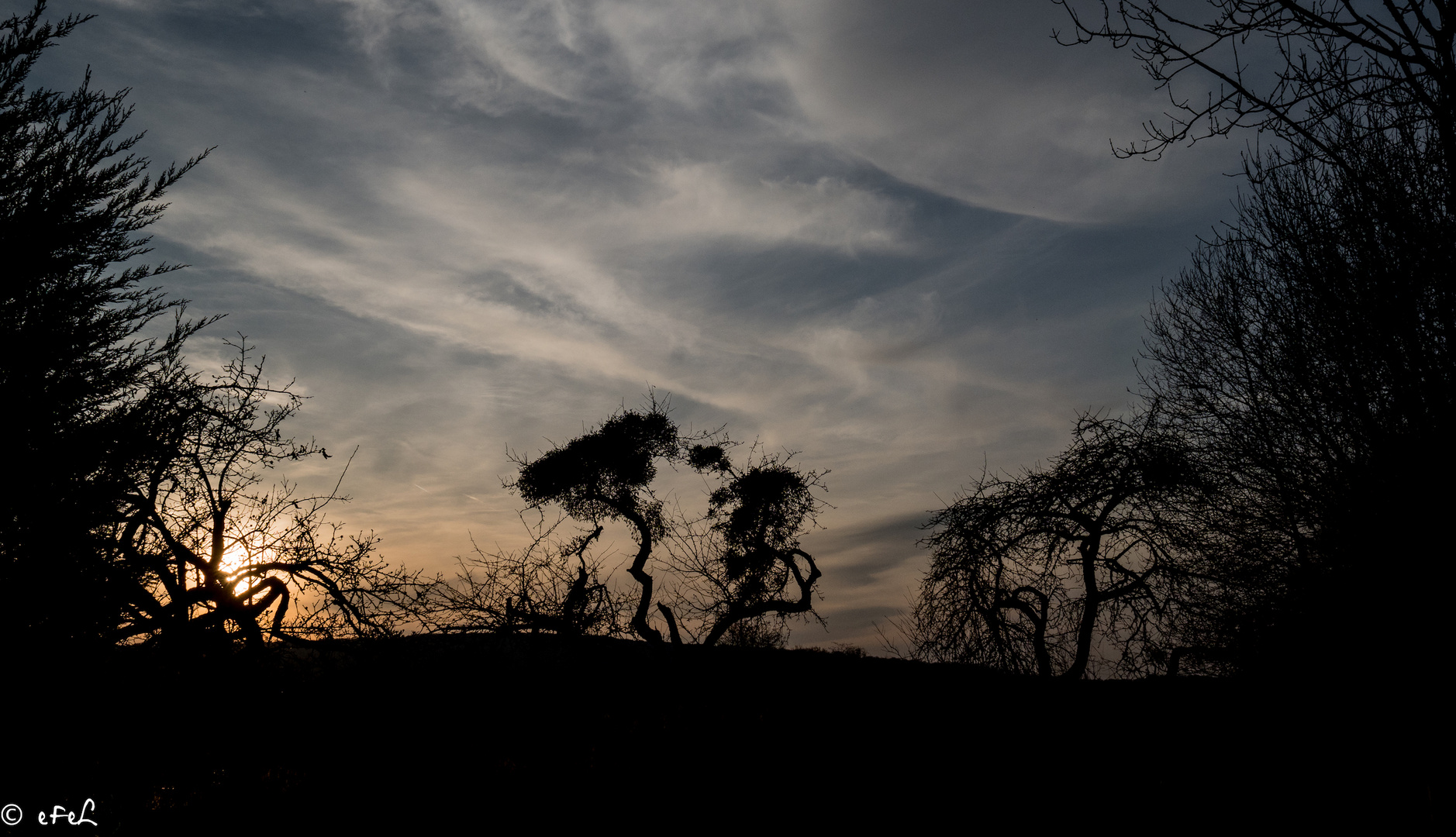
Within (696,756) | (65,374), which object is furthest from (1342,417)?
(65,374)

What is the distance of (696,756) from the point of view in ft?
28.7

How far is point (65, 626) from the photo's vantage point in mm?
6504

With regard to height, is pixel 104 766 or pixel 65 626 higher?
pixel 65 626

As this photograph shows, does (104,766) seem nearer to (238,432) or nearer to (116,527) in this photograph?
(116,527)

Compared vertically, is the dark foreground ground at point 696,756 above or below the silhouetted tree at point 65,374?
below

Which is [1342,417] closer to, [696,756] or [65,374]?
[696,756]

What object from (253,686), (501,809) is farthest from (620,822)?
(253,686)

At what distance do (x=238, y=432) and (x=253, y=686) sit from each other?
2.86 m

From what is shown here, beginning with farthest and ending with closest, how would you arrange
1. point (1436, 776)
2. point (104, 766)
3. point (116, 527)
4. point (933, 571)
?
point (933, 571)
point (116, 527)
point (104, 766)
point (1436, 776)

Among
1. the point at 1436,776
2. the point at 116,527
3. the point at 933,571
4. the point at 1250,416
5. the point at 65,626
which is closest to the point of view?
the point at 1436,776

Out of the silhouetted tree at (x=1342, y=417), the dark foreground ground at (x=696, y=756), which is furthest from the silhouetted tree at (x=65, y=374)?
the silhouetted tree at (x=1342, y=417)

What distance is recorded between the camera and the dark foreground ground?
637cm

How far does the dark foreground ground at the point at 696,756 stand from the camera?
6.37 metres

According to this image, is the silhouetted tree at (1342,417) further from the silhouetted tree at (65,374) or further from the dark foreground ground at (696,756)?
the silhouetted tree at (65,374)
